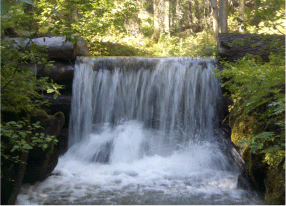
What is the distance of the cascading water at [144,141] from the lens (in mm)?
4910

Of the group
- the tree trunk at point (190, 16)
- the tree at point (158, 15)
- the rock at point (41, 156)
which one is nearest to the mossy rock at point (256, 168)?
the rock at point (41, 156)

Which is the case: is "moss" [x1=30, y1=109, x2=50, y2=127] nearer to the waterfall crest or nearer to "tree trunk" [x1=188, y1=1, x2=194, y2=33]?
the waterfall crest

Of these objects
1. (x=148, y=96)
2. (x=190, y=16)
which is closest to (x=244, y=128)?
(x=148, y=96)

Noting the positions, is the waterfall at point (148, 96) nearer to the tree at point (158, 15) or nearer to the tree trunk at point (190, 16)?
the tree at point (158, 15)

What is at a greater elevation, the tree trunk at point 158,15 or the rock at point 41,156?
the tree trunk at point 158,15

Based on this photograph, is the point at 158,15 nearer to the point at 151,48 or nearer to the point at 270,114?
the point at 151,48

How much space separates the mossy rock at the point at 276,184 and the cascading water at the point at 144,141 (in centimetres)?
68

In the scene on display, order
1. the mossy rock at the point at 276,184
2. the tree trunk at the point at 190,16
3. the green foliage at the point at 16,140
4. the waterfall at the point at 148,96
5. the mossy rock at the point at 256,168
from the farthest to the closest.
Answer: the tree trunk at the point at 190,16, the waterfall at the point at 148,96, the mossy rock at the point at 256,168, the mossy rock at the point at 276,184, the green foliage at the point at 16,140

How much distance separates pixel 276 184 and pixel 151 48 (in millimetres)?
11816

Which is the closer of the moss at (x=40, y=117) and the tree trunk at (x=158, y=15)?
the moss at (x=40, y=117)

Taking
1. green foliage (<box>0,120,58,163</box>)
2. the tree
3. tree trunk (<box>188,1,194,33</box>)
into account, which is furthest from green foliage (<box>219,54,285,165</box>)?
tree trunk (<box>188,1,194,33</box>)

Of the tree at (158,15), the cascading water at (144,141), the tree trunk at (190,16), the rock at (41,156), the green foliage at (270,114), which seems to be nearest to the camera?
the green foliage at (270,114)

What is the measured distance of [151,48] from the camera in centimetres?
1487

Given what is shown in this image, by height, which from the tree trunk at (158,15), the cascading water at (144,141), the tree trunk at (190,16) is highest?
the tree trunk at (190,16)
